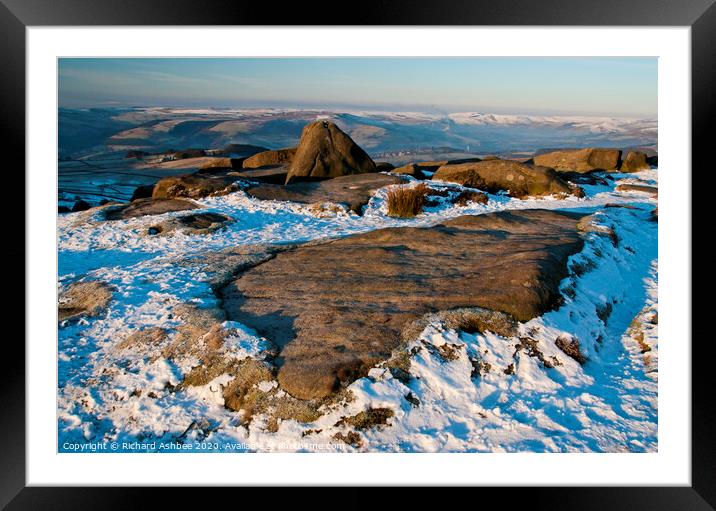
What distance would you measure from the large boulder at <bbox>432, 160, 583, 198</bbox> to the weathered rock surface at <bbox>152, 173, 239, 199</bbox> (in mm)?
6043

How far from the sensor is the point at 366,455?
338 centimetres

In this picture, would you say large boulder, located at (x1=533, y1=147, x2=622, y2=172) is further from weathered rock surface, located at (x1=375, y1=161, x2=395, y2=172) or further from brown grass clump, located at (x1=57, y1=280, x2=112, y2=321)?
brown grass clump, located at (x1=57, y1=280, x2=112, y2=321)

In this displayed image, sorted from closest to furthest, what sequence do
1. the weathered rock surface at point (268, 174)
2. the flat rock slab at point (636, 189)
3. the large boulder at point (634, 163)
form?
the weathered rock surface at point (268, 174)
the flat rock slab at point (636, 189)
the large boulder at point (634, 163)

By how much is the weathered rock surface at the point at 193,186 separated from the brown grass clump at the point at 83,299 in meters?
5.79

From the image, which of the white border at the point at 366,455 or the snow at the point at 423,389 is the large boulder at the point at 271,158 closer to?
the snow at the point at 423,389

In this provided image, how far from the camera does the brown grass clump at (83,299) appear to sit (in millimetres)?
4871

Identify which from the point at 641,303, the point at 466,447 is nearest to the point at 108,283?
the point at 466,447

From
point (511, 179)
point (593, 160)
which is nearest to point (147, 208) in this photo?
point (511, 179)

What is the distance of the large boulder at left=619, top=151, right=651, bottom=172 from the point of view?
62.0 ft

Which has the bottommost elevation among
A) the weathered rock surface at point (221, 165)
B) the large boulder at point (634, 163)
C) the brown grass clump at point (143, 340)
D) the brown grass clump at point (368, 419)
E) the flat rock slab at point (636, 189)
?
the brown grass clump at point (368, 419)

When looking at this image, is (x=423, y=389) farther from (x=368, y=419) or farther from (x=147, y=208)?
(x=147, y=208)

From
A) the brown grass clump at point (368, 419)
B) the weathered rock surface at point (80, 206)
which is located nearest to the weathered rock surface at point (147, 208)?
the weathered rock surface at point (80, 206)

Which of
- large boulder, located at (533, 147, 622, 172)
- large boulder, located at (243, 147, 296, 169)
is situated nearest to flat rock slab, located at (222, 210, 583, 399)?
large boulder, located at (243, 147, 296, 169)

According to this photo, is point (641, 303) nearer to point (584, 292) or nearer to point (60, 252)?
point (584, 292)
